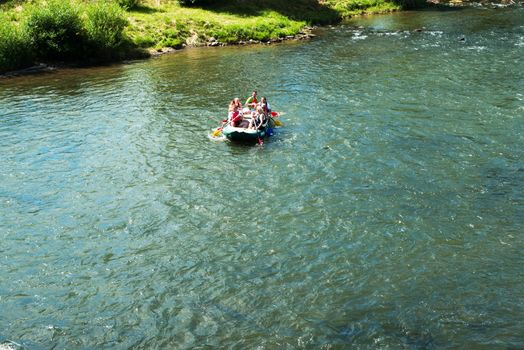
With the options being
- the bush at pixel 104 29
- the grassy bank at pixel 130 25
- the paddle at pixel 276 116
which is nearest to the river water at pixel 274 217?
the paddle at pixel 276 116

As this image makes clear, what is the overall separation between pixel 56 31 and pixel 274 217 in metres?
38.3

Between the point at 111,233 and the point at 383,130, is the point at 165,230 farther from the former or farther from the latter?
the point at 383,130

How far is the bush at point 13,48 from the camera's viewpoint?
1896 inches

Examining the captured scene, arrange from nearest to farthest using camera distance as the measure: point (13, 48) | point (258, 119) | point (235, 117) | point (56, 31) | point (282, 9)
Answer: point (258, 119), point (235, 117), point (13, 48), point (56, 31), point (282, 9)

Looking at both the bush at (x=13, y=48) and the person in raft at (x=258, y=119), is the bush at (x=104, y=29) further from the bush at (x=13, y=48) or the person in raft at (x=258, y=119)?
the person in raft at (x=258, y=119)

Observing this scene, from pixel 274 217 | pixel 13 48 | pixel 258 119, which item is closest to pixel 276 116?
pixel 258 119

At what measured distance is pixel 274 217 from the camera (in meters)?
22.3

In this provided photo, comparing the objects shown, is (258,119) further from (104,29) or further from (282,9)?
(282,9)

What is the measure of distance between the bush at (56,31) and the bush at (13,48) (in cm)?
98

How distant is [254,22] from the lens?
62969mm

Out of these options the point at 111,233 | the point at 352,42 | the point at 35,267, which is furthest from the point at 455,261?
the point at 352,42

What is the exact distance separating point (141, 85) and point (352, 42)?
968 inches

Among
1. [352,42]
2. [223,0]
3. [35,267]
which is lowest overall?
[35,267]

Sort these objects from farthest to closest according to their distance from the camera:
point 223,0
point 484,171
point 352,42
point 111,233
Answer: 1. point 223,0
2. point 352,42
3. point 484,171
4. point 111,233
